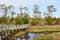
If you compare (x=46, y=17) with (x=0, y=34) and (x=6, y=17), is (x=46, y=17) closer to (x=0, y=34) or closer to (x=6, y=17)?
(x=6, y=17)

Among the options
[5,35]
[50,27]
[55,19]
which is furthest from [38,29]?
[5,35]

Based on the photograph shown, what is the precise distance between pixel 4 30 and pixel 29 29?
7648mm

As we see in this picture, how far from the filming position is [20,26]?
19.6 m

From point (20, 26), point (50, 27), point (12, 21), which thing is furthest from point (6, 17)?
point (50, 27)

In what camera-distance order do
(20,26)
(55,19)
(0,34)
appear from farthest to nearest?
1. (55,19)
2. (20,26)
3. (0,34)

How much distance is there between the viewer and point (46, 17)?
936 inches

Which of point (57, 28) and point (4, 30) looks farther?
point (57, 28)

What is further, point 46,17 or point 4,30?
point 46,17

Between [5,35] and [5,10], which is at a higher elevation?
[5,10]

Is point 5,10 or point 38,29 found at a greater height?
point 5,10

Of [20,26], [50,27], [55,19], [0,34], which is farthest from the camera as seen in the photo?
[55,19]

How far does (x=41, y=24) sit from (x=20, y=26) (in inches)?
123

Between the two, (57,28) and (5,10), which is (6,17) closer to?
(5,10)

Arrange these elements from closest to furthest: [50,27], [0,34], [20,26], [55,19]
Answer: [0,34], [20,26], [50,27], [55,19]
